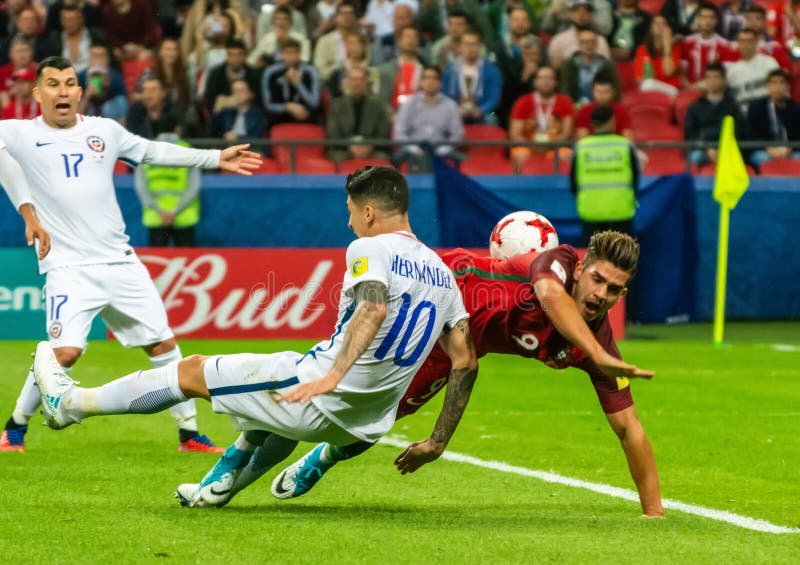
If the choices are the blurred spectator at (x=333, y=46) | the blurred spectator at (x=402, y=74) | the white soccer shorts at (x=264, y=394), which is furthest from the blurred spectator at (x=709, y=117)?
the white soccer shorts at (x=264, y=394)

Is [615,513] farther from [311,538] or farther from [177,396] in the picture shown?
[177,396]

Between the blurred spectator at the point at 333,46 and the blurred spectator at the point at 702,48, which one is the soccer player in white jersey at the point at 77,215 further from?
the blurred spectator at the point at 702,48

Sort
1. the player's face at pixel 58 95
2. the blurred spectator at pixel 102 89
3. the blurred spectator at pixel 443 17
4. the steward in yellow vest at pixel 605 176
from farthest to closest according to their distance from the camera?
1. the blurred spectator at pixel 443 17
2. the blurred spectator at pixel 102 89
3. the steward in yellow vest at pixel 605 176
4. the player's face at pixel 58 95

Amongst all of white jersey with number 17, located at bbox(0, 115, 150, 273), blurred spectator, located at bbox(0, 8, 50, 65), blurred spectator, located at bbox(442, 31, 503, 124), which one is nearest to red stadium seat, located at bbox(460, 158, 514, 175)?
blurred spectator, located at bbox(442, 31, 503, 124)

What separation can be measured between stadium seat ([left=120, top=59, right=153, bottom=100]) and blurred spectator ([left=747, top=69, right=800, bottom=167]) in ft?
24.5

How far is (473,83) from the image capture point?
18.6 m

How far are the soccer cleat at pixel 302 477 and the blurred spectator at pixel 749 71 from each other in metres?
13.2

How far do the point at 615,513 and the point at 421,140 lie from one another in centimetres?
1100

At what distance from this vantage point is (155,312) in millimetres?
9031

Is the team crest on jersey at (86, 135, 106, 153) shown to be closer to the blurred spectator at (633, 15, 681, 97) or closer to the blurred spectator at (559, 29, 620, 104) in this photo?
the blurred spectator at (559, 29, 620, 104)

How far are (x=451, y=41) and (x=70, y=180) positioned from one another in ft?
35.5

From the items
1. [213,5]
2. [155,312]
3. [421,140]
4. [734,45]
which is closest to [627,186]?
[421,140]

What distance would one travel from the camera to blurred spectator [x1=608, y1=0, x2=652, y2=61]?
20391 millimetres

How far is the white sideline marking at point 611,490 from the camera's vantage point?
22.2 ft
